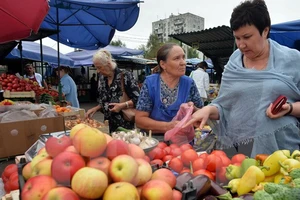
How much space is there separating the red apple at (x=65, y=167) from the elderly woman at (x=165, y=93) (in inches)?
56.5

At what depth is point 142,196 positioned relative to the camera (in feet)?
3.29

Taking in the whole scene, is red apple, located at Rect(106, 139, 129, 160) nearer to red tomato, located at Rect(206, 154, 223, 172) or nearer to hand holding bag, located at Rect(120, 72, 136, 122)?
red tomato, located at Rect(206, 154, 223, 172)

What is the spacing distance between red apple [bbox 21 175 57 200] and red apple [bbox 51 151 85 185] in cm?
3

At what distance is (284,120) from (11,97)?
17.0ft

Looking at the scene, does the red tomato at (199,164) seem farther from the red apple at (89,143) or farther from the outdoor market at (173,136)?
the red apple at (89,143)

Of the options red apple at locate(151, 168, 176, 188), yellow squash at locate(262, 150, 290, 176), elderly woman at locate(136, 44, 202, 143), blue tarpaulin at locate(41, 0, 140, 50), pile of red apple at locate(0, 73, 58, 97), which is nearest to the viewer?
red apple at locate(151, 168, 176, 188)

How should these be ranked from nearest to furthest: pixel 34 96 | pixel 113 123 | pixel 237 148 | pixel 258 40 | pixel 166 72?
pixel 258 40 → pixel 237 148 → pixel 166 72 → pixel 113 123 → pixel 34 96

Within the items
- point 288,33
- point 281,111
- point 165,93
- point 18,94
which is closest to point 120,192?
point 281,111

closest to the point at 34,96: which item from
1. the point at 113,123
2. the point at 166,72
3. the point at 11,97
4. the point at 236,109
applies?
the point at 11,97

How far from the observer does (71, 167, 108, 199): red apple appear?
0.91 m

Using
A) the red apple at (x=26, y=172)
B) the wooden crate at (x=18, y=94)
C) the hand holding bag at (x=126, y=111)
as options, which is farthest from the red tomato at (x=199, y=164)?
the wooden crate at (x=18, y=94)

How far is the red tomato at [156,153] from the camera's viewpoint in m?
1.70

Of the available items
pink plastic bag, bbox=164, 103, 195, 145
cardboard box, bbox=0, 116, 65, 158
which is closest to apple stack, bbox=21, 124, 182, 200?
pink plastic bag, bbox=164, 103, 195, 145

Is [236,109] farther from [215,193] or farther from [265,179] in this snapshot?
[215,193]
